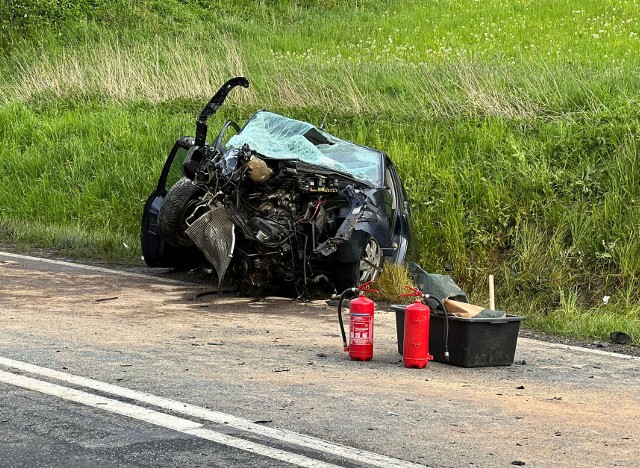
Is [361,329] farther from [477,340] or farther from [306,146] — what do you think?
[306,146]

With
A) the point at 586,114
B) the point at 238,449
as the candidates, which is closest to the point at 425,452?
the point at 238,449

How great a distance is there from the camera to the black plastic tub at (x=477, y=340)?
27.4 ft

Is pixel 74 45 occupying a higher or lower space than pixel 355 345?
higher

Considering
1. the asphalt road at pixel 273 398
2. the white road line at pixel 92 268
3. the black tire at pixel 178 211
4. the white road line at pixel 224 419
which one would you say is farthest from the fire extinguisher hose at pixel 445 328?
the white road line at pixel 92 268

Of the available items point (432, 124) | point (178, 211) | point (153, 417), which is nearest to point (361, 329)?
point (153, 417)

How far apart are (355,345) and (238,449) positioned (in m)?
2.71

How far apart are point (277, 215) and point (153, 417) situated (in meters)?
4.78

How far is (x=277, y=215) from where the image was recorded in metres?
11.0

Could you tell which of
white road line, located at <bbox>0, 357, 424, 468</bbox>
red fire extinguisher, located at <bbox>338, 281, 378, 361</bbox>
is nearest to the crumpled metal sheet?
red fire extinguisher, located at <bbox>338, 281, 378, 361</bbox>

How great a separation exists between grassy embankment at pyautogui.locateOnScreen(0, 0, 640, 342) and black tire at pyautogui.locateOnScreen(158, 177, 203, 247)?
2807 millimetres

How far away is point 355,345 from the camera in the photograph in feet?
27.8

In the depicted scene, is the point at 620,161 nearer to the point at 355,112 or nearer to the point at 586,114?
the point at 586,114

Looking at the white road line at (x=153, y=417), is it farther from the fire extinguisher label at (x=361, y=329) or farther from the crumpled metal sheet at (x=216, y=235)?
the crumpled metal sheet at (x=216, y=235)

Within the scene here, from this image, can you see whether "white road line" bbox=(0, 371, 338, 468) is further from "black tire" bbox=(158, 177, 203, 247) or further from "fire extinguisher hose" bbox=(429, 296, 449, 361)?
"black tire" bbox=(158, 177, 203, 247)
